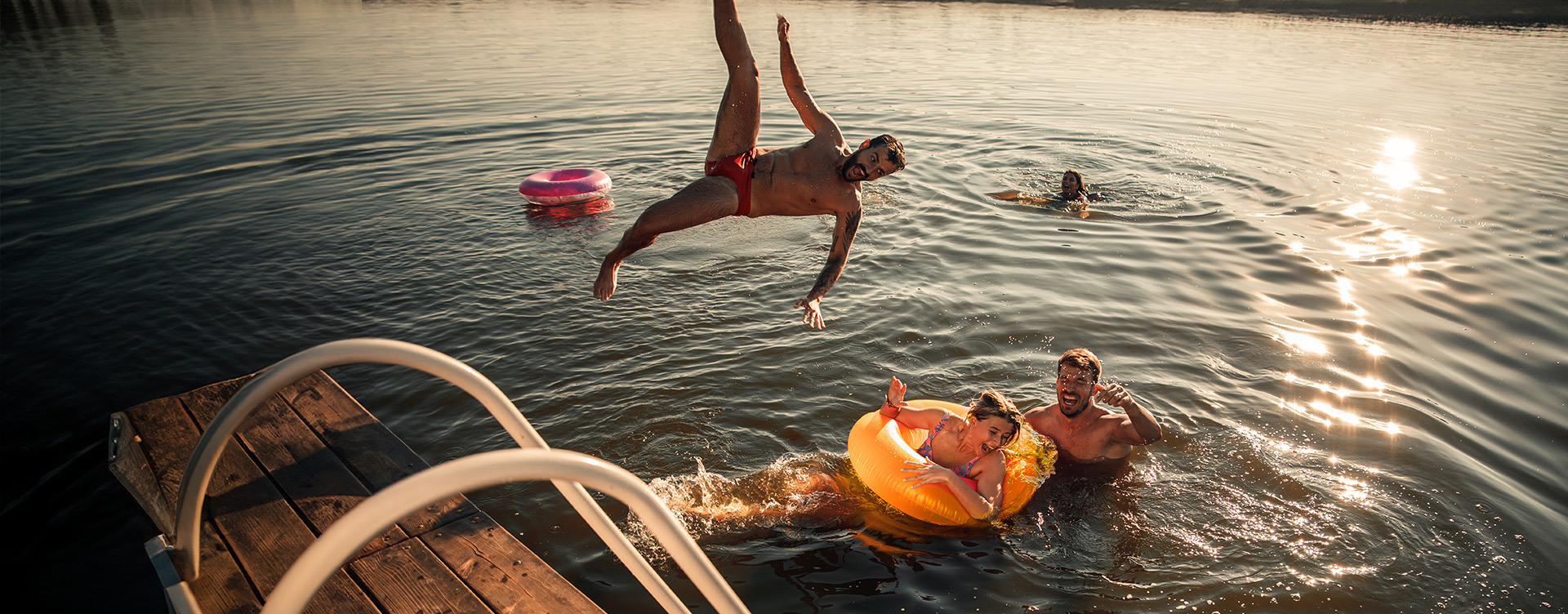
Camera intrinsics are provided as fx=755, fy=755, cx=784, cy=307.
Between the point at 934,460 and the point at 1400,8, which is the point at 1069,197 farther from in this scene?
the point at 1400,8

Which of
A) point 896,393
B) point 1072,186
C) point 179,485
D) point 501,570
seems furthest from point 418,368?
point 1072,186

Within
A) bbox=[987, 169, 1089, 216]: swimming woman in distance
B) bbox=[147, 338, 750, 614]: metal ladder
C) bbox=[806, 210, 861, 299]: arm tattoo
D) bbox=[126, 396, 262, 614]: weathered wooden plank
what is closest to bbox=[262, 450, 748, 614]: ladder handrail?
bbox=[147, 338, 750, 614]: metal ladder

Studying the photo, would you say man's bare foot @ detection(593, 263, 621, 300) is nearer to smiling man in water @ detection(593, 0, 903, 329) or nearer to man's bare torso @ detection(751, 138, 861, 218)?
smiling man in water @ detection(593, 0, 903, 329)

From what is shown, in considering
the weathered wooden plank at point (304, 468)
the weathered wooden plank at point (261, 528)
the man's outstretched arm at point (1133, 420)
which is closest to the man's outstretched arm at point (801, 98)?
the man's outstretched arm at point (1133, 420)

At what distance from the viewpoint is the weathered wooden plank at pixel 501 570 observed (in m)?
3.97

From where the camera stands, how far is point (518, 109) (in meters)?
19.8

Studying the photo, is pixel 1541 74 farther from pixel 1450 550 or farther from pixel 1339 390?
pixel 1450 550

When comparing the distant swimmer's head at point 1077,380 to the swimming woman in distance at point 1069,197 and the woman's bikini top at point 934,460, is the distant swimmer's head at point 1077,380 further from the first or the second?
the swimming woman in distance at point 1069,197

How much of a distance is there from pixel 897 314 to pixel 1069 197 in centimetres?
551

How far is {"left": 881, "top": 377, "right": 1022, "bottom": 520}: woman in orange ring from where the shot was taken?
5.25m

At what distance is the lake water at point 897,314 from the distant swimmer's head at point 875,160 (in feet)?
7.56

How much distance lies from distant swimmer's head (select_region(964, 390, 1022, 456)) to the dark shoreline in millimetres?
51787

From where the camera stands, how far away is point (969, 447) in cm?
549

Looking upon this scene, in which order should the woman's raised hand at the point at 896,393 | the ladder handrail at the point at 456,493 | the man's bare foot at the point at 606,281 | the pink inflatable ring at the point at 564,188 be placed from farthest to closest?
the pink inflatable ring at the point at 564,188, the woman's raised hand at the point at 896,393, the man's bare foot at the point at 606,281, the ladder handrail at the point at 456,493
